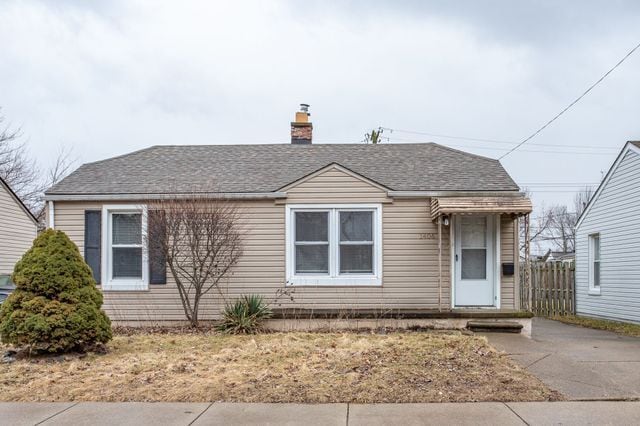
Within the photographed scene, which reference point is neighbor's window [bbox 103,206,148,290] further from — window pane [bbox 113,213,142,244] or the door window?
the door window

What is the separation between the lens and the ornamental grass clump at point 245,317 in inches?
399

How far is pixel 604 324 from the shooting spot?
1334 centimetres

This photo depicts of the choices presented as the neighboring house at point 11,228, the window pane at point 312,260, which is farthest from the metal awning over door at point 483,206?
the neighboring house at point 11,228

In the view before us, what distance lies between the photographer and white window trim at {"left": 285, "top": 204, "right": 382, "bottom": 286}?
1107 centimetres

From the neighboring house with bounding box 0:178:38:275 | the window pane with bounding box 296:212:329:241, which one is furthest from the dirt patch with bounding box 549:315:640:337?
the neighboring house with bounding box 0:178:38:275

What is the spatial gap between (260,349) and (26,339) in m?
3.17

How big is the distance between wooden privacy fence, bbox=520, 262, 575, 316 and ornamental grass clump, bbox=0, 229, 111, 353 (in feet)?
41.4

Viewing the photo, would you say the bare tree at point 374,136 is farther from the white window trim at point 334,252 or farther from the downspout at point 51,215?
the downspout at point 51,215

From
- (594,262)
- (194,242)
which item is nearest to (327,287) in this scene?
(194,242)

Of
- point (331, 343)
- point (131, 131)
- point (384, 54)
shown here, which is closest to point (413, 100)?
point (384, 54)

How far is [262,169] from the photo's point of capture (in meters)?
12.5

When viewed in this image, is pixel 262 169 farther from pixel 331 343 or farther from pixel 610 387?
pixel 610 387

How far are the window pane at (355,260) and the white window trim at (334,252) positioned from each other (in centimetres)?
9

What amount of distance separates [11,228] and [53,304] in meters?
14.8
